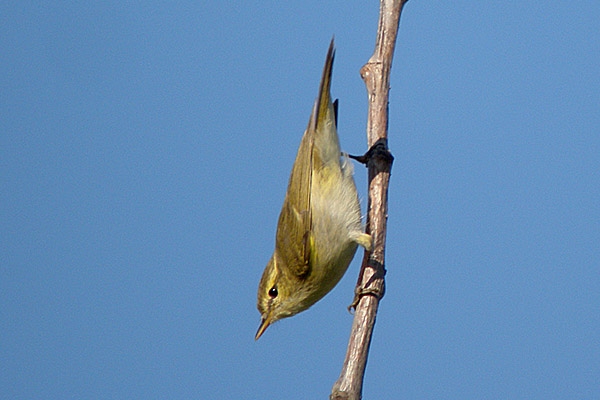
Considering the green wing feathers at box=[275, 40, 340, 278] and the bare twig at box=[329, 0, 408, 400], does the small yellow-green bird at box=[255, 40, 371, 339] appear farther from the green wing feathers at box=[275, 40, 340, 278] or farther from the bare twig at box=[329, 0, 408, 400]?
the bare twig at box=[329, 0, 408, 400]

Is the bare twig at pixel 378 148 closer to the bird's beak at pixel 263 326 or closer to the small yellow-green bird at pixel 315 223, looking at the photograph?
the small yellow-green bird at pixel 315 223

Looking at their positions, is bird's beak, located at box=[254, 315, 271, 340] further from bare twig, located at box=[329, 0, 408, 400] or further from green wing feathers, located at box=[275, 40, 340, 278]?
bare twig, located at box=[329, 0, 408, 400]

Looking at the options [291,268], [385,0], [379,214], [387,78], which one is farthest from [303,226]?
[385,0]

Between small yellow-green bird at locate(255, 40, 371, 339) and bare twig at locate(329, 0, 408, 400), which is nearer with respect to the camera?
bare twig at locate(329, 0, 408, 400)

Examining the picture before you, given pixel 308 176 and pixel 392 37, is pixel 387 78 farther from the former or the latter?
pixel 308 176

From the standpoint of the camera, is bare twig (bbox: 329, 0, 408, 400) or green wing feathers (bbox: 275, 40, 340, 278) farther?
green wing feathers (bbox: 275, 40, 340, 278)

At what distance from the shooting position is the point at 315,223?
167 inches

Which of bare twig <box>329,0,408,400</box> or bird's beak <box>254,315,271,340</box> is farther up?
bare twig <box>329,0,408,400</box>

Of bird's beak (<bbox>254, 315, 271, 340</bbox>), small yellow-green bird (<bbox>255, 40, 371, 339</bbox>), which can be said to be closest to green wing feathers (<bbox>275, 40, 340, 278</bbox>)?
small yellow-green bird (<bbox>255, 40, 371, 339</bbox>)

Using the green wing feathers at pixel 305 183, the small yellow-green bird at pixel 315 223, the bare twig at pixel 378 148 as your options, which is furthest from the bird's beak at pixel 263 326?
the bare twig at pixel 378 148

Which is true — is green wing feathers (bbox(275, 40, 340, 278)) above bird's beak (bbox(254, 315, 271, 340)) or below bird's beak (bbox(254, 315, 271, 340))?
above

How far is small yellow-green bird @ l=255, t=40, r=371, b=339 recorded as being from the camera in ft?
13.7

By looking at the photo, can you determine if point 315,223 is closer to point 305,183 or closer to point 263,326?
point 305,183

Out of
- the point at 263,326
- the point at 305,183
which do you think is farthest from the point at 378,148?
the point at 263,326
